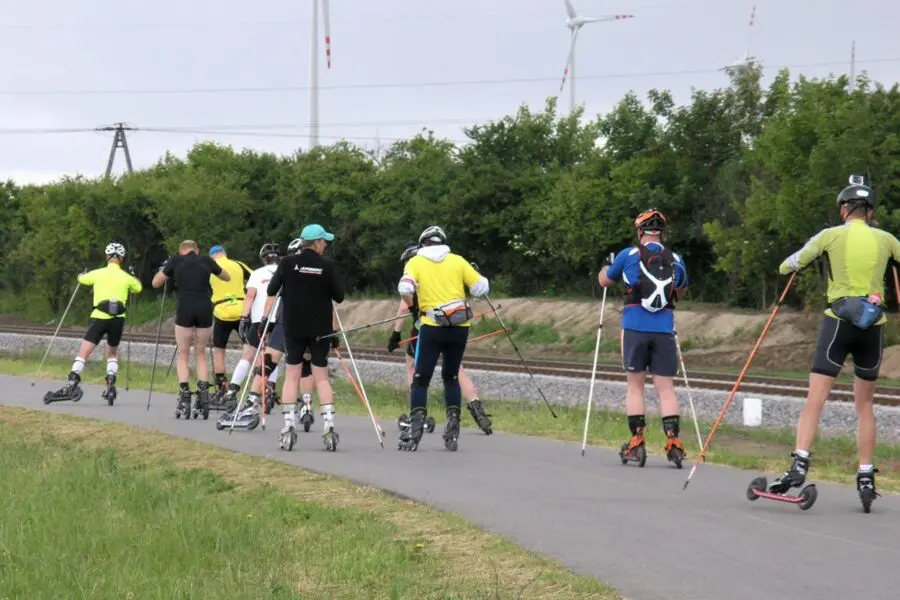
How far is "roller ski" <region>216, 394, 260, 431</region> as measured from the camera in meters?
15.9

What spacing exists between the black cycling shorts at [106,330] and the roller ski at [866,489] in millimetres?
12453

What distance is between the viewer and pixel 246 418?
16.0 metres

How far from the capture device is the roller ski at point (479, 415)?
15055 mm

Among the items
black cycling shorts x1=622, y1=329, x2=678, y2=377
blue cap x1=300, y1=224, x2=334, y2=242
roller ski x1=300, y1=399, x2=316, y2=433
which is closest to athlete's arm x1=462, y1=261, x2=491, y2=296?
blue cap x1=300, y1=224, x2=334, y2=242

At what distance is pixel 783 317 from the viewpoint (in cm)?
3725

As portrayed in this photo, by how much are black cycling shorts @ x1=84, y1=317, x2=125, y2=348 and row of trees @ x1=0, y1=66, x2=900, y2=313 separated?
1749 centimetres

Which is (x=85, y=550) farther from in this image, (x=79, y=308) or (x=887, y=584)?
(x=79, y=308)

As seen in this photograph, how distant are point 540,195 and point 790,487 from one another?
40936 millimetres

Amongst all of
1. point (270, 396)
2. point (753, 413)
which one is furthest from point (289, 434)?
point (753, 413)

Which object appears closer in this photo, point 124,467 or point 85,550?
point 85,550

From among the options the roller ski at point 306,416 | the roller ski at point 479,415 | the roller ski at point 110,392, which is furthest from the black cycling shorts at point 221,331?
the roller ski at point 479,415

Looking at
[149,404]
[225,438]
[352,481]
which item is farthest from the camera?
[149,404]

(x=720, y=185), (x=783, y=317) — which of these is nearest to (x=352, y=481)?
(x=783, y=317)

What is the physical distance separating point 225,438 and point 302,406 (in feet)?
4.23
